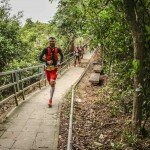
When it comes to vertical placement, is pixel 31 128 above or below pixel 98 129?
above

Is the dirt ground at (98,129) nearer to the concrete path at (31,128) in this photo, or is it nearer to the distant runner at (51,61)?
the concrete path at (31,128)

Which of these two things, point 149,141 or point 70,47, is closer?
point 149,141

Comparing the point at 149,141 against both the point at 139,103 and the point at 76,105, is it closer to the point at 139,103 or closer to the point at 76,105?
the point at 139,103

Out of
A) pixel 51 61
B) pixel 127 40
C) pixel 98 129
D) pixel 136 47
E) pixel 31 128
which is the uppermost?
pixel 127 40

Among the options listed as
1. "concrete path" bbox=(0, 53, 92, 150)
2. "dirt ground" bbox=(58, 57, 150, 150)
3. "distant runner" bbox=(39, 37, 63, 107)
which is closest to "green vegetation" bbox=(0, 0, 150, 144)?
"dirt ground" bbox=(58, 57, 150, 150)

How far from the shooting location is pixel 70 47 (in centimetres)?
4097

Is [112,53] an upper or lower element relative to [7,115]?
upper

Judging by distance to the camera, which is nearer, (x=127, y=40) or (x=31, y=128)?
(x=31, y=128)

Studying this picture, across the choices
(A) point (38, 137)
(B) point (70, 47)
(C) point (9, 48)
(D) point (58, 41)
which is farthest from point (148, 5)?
(B) point (70, 47)

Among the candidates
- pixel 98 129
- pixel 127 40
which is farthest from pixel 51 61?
pixel 98 129

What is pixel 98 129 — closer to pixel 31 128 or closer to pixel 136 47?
pixel 31 128

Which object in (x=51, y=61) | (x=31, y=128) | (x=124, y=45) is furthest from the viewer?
(x=51, y=61)

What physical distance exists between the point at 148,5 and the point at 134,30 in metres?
0.65

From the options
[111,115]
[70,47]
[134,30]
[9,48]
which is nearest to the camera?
[134,30]
